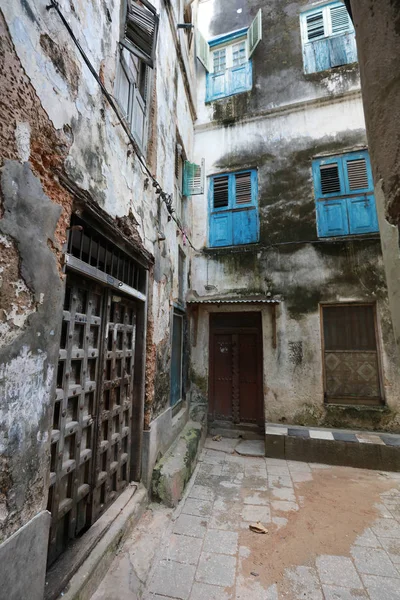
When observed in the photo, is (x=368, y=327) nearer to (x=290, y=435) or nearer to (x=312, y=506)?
(x=290, y=435)

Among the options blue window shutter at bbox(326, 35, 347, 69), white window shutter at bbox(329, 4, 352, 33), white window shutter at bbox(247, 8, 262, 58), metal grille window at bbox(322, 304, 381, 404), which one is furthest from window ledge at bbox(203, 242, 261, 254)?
white window shutter at bbox(329, 4, 352, 33)

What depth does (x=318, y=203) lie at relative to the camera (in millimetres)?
6762

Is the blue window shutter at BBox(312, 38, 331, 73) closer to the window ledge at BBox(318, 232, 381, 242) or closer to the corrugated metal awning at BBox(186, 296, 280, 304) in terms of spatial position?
the window ledge at BBox(318, 232, 381, 242)

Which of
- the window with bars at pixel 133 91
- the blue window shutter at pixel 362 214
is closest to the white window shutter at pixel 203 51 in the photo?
the window with bars at pixel 133 91

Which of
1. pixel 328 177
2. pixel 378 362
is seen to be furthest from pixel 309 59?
pixel 378 362

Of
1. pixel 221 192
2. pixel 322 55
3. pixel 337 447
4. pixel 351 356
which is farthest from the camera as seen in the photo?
pixel 221 192

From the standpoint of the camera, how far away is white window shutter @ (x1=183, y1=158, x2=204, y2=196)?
6887 millimetres

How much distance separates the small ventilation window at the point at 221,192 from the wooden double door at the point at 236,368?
283cm

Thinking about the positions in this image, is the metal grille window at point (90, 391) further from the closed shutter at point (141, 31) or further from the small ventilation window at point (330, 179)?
the small ventilation window at point (330, 179)

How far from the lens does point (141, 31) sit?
12.1 feet

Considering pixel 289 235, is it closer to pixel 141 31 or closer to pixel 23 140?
pixel 141 31

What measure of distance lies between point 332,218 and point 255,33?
5773 millimetres

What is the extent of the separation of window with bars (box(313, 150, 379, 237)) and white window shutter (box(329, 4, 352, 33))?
11.8 feet

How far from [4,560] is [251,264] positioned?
620 centimetres
